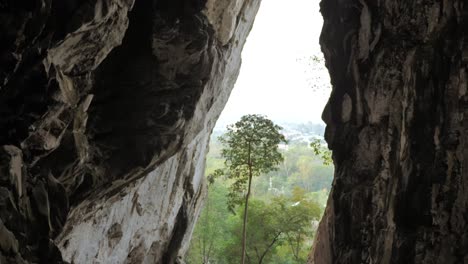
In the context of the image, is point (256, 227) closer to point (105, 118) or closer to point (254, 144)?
point (254, 144)

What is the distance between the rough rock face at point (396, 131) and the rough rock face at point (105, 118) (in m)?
3.69

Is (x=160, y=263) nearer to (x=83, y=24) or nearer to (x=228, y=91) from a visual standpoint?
(x=228, y=91)

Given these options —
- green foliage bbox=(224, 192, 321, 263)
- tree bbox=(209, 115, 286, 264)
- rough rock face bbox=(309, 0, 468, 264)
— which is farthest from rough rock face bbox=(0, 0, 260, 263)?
green foliage bbox=(224, 192, 321, 263)

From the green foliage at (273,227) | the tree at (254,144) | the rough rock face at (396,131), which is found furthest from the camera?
the green foliage at (273,227)

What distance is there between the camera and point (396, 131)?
855 cm

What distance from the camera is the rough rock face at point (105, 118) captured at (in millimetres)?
7488

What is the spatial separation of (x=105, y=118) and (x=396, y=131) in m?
6.80

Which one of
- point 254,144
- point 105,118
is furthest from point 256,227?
point 105,118

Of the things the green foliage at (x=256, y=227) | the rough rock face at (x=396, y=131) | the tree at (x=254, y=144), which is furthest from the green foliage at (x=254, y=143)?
the rough rock face at (x=396, y=131)

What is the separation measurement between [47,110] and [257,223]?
1441 cm

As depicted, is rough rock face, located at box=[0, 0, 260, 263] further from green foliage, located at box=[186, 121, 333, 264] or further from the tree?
green foliage, located at box=[186, 121, 333, 264]

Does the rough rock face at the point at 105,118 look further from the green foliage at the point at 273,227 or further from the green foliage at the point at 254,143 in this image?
the green foliage at the point at 273,227

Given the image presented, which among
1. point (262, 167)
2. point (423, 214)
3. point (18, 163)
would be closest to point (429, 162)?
point (423, 214)

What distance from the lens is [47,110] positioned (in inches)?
315
